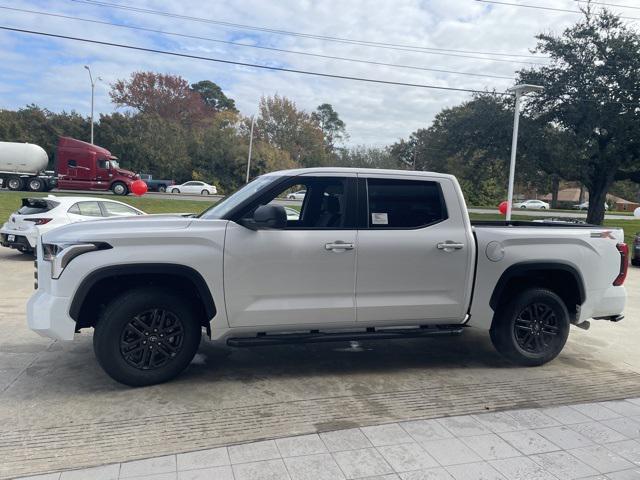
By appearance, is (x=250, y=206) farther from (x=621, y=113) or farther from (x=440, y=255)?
(x=621, y=113)

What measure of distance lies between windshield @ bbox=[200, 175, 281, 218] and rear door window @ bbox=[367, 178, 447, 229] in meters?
0.96

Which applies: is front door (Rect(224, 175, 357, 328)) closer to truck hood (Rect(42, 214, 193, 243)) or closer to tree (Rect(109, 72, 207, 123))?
truck hood (Rect(42, 214, 193, 243))

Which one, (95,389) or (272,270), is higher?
(272,270)

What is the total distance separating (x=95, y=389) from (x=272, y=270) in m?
1.82

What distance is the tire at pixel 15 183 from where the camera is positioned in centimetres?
2808

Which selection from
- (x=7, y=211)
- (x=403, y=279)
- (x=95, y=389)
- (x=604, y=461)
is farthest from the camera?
(x=7, y=211)

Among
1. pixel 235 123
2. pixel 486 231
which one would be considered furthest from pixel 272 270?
pixel 235 123

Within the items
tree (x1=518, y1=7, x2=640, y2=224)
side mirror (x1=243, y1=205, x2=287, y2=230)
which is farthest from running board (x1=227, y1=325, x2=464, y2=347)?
tree (x1=518, y1=7, x2=640, y2=224)

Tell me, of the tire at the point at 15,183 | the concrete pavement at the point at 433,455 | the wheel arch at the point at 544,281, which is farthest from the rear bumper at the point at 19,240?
the tire at the point at 15,183

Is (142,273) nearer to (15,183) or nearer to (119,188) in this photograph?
(119,188)

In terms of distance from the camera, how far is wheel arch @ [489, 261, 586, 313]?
494 cm

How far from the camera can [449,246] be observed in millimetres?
4730

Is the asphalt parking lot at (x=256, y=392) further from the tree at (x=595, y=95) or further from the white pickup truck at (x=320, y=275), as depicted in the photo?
the tree at (x=595, y=95)

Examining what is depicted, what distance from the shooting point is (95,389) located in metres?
4.27
